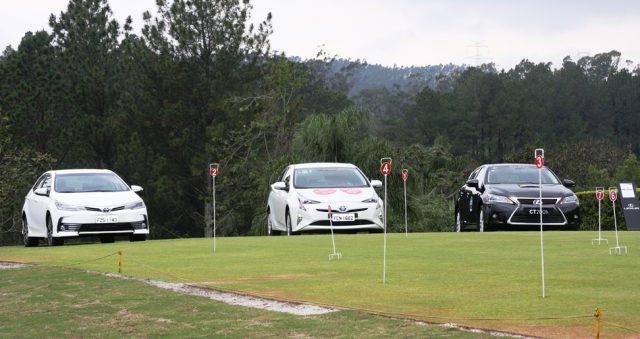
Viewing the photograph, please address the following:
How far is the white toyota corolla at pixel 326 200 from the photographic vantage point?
1059 inches

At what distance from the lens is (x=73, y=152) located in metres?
70.8

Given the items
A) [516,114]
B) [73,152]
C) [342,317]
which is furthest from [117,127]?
[516,114]

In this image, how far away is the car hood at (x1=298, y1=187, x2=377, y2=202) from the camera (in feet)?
88.8

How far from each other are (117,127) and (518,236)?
160 ft

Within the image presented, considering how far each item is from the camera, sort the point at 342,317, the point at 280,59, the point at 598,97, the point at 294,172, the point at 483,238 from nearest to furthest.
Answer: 1. the point at 342,317
2. the point at 483,238
3. the point at 294,172
4. the point at 280,59
5. the point at 598,97

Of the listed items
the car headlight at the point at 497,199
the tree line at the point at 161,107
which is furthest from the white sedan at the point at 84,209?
the tree line at the point at 161,107

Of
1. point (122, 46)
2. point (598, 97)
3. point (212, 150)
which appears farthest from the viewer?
point (598, 97)

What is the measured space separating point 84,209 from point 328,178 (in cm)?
607

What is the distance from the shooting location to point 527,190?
28.0m

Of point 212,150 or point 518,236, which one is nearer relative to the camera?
point 518,236

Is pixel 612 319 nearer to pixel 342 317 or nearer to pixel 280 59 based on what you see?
pixel 342 317

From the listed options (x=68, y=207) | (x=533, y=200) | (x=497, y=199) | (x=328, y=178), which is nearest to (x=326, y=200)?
(x=328, y=178)

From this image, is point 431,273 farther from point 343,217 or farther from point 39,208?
point 39,208

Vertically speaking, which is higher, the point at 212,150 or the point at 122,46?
the point at 122,46
